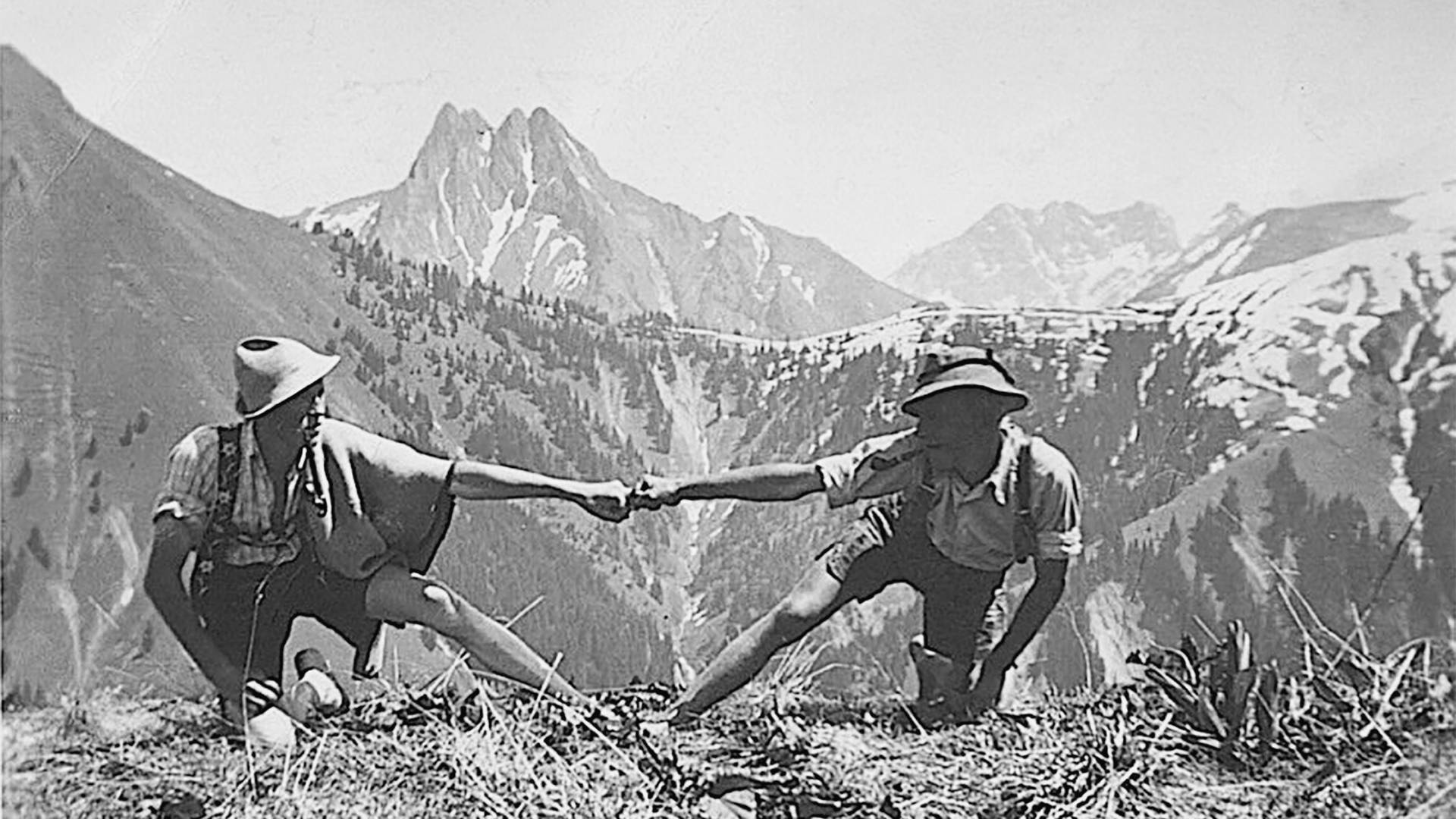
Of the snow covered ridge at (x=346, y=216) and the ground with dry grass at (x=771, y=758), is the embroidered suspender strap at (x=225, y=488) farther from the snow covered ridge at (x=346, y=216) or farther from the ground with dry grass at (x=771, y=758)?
the snow covered ridge at (x=346, y=216)

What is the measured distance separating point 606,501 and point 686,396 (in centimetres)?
36

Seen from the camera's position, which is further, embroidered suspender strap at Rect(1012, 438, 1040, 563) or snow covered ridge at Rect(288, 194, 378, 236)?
snow covered ridge at Rect(288, 194, 378, 236)

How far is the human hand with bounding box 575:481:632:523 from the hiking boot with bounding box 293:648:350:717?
63 centimetres

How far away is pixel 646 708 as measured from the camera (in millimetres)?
3654

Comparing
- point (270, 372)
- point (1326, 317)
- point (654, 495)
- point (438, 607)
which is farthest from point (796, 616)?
point (1326, 317)

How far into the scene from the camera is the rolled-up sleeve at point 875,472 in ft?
11.9

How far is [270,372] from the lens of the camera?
3.57 metres

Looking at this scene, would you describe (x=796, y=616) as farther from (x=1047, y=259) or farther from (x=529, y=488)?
(x=1047, y=259)

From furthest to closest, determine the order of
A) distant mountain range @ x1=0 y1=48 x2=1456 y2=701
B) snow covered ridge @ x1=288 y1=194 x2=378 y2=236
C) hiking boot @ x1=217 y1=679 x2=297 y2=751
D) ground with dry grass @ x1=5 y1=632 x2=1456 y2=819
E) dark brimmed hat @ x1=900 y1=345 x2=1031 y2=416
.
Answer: snow covered ridge @ x1=288 y1=194 x2=378 y2=236 < distant mountain range @ x1=0 y1=48 x2=1456 y2=701 < dark brimmed hat @ x1=900 y1=345 x2=1031 y2=416 < hiking boot @ x1=217 y1=679 x2=297 y2=751 < ground with dry grass @ x1=5 y1=632 x2=1456 y2=819

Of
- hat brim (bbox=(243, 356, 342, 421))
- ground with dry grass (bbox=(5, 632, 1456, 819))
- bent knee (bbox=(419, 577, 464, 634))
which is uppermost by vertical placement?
hat brim (bbox=(243, 356, 342, 421))

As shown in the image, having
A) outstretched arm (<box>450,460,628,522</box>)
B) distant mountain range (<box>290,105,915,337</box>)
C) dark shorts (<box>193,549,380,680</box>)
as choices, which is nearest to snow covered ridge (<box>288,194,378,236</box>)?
distant mountain range (<box>290,105,915,337</box>)

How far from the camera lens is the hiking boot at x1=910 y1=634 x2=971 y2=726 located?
3676mm

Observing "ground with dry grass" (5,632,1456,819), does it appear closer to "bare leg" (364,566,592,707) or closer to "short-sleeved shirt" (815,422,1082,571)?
"bare leg" (364,566,592,707)

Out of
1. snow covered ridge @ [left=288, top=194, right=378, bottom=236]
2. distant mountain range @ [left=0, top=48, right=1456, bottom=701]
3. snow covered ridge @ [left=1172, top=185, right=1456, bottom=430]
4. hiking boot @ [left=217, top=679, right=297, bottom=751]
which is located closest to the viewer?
hiking boot @ [left=217, top=679, right=297, bottom=751]
